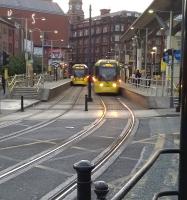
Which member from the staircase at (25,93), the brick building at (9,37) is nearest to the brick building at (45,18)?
the brick building at (9,37)

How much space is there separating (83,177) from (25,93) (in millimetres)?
39482

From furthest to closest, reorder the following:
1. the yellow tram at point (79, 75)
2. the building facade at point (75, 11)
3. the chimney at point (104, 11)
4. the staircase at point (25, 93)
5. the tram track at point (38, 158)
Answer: the building facade at point (75, 11)
the chimney at point (104, 11)
the yellow tram at point (79, 75)
the staircase at point (25, 93)
the tram track at point (38, 158)

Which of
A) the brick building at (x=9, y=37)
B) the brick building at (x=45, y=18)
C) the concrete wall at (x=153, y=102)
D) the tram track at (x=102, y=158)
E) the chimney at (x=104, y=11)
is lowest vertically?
the concrete wall at (x=153, y=102)

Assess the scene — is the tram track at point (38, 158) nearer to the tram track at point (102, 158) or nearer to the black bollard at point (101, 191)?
the tram track at point (102, 158)

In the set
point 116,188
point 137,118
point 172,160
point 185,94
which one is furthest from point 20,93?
point 185,94

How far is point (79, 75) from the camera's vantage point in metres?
78.1

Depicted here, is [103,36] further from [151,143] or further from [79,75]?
[151,143]

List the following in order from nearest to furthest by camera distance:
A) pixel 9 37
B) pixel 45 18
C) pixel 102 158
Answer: pixel 102 158 < pixel 9 37 < pixel 45 18

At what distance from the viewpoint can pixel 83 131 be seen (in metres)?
20.4

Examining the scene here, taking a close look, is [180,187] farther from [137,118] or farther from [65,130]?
[137,118]

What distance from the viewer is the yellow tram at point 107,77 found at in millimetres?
50562

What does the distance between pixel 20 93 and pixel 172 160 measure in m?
31.6

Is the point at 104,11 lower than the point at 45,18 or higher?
higher

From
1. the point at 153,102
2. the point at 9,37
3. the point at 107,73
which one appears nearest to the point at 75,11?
the point at 9,37
